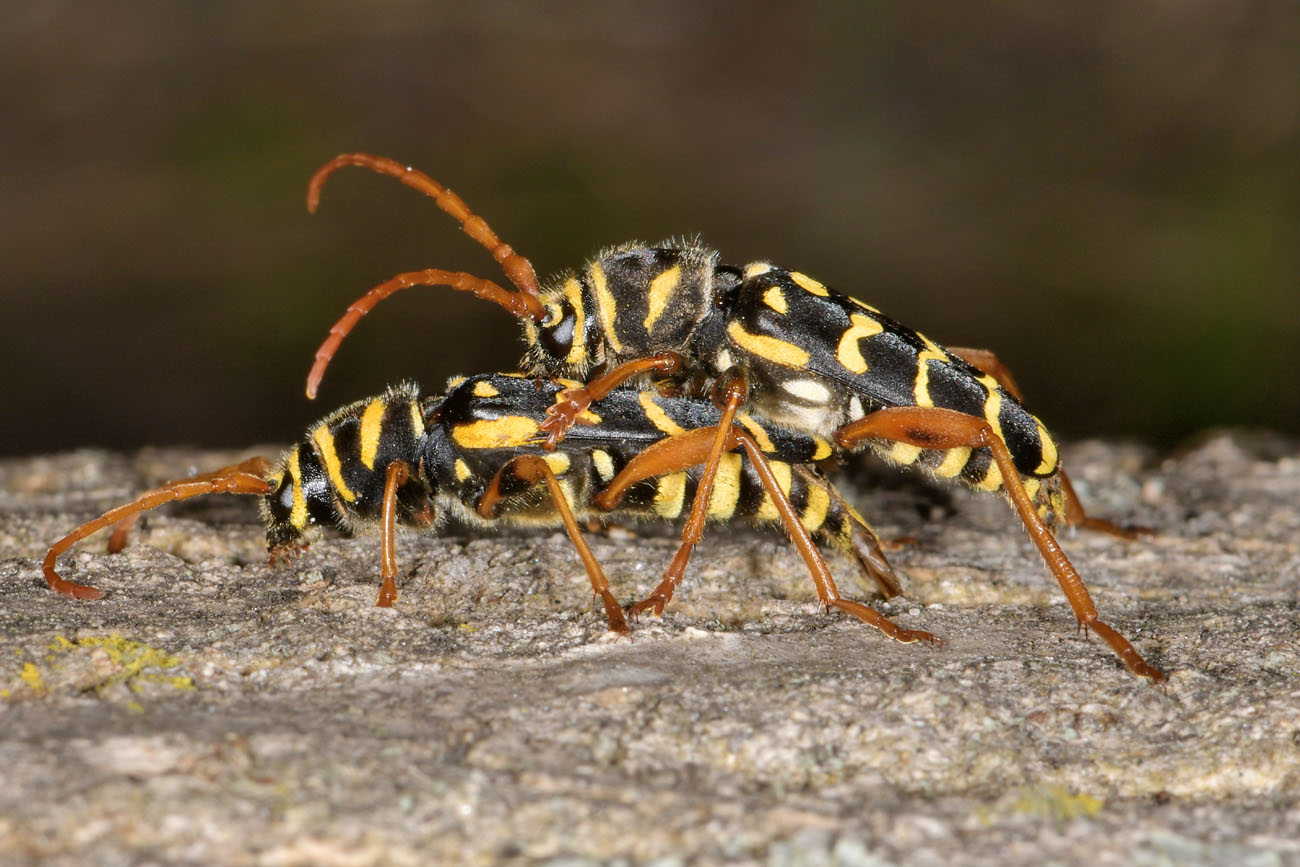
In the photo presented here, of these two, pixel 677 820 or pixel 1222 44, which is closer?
pixel 677 820

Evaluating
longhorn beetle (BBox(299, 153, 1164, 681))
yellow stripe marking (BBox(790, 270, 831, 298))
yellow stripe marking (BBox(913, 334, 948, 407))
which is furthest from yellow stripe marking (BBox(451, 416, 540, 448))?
yellow stripe marking (BBox(913, 334, 948, 407))

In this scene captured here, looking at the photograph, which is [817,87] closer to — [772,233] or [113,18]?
[772,233]

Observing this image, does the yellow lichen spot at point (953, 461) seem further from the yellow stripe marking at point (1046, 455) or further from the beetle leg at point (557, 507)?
the beetle leg at point (557, 507)

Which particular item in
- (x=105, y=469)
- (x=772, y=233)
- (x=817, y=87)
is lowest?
(x=105, y=469)

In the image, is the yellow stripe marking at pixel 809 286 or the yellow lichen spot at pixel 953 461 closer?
the yellow lichen spot at pixel 953 461

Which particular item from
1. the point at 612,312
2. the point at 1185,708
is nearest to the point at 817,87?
the point at 612,312

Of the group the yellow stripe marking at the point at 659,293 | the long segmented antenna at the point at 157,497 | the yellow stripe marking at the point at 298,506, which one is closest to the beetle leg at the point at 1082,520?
the yellow stripe marking at the point at 659,293
